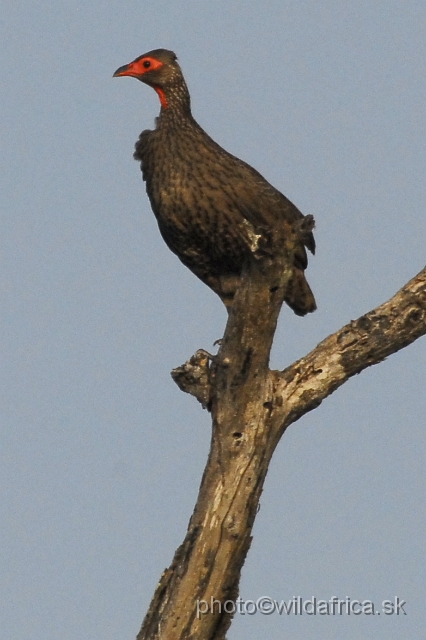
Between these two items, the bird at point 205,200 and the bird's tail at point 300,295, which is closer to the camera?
the bird at point 205,200

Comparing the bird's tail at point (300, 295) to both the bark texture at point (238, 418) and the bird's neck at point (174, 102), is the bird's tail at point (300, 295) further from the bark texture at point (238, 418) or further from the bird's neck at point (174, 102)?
the bark texture at point (238, 418)

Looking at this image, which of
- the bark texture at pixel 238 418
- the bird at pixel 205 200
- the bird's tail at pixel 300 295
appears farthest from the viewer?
the bird's tail at pixel 300 295

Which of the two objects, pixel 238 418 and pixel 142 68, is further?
pixel 142 68

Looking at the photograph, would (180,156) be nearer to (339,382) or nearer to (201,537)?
(339,382)

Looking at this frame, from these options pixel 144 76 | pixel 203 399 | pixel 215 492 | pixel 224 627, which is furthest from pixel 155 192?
pixel 224 627

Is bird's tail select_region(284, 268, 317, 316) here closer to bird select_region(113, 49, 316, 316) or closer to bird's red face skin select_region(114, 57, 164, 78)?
bird select_region(113, 49, 316, 316)

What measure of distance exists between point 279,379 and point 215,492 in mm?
732

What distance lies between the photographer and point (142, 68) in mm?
9367

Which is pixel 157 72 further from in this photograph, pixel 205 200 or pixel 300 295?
pixel 300 295

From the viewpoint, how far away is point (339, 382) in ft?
23.1

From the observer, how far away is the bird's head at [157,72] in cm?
933

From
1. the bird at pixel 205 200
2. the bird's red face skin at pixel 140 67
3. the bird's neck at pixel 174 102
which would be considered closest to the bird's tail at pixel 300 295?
the bird at pixel 205 200

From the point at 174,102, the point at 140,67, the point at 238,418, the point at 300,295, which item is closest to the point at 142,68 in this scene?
the point at 140,67

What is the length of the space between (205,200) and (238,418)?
2.34 meters
